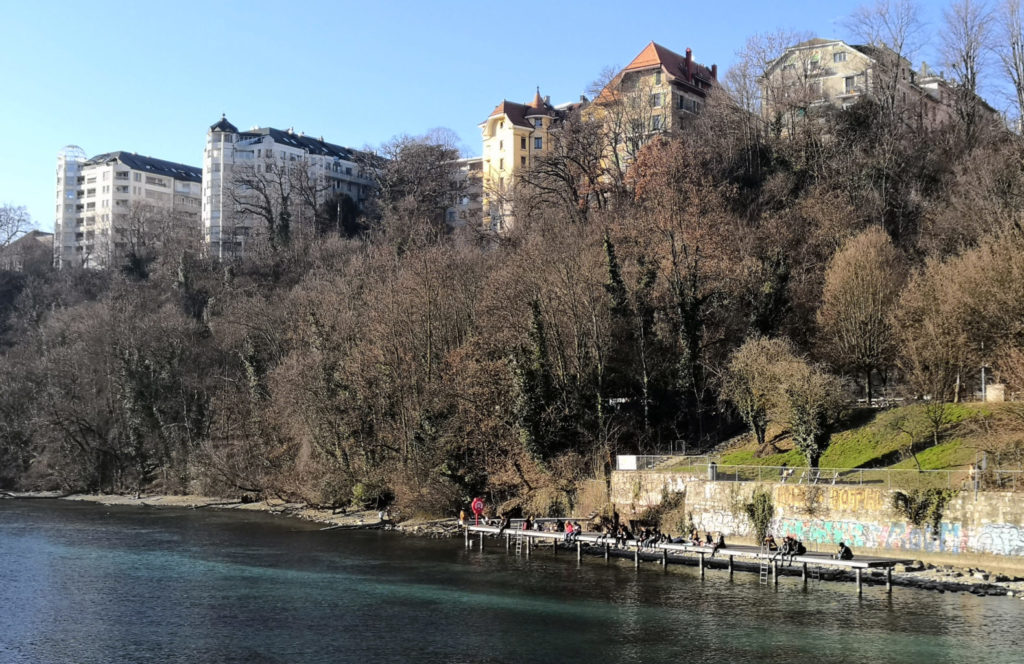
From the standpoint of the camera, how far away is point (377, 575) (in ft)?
118

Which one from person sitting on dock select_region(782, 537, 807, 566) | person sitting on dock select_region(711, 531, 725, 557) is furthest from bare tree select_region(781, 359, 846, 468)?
person sitting on dock select_region(711, 531, 725, 557)

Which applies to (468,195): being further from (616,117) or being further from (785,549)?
(785,549)

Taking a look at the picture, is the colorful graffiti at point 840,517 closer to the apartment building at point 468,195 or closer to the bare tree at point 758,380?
the bare tree at point 758,380

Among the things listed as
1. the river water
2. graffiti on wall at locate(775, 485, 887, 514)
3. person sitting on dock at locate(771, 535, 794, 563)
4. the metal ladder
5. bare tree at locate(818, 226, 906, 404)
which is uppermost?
Answer: bare tree at locate(818, 226, 906, 404)

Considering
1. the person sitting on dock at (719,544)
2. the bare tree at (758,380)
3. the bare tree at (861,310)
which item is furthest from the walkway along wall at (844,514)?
the bare tree at (861,310)

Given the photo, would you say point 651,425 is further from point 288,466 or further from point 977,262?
point 288,466

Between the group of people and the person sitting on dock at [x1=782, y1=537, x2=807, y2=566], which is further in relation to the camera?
the person sitting on dock at [x1=782, y1=537, x2=807, y2=566]

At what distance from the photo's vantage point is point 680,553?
38.0 meters

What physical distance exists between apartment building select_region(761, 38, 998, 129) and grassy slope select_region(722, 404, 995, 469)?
114 feet

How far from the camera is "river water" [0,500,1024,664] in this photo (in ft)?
82.0

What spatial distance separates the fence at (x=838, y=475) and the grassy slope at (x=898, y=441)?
72.0 inches

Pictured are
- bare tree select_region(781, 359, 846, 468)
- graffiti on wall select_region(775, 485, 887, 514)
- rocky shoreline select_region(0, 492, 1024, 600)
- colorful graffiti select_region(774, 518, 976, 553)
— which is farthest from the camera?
bare tree select_region(781, 359, 846, 468)

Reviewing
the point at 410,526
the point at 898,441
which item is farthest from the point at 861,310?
the point at 410,526

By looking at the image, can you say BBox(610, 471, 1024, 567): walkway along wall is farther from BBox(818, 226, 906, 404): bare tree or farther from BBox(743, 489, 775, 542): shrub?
BBox(818, 226, 906, 404): bare tree
